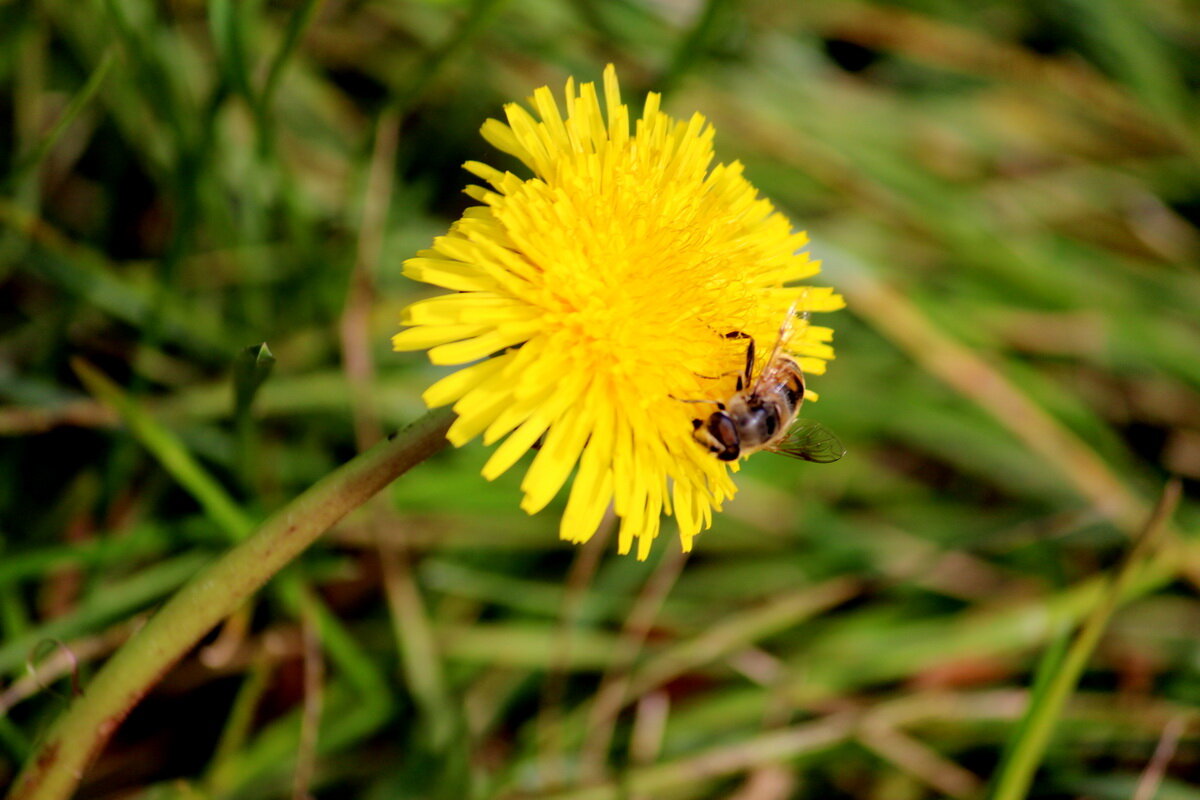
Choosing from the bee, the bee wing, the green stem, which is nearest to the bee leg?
the bee

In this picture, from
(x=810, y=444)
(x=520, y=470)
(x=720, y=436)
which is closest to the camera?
(x=720, y=436)

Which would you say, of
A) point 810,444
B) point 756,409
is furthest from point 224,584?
point 810,444

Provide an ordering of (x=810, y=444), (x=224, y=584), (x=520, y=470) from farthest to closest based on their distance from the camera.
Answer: (x=520, y=470) → (x=810, y=444) → (x=224, y=584)

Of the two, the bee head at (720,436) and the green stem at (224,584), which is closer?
the green stem at (224,584)

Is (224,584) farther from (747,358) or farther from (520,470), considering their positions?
(520,470)

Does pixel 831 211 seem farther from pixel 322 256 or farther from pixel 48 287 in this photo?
pixel 48 287

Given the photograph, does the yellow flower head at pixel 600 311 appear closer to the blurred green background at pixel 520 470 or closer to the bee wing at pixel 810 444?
the bee wing at pixel 810 444

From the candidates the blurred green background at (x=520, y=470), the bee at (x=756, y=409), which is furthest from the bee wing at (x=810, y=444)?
the blurred green background at (x=520, y=470)
